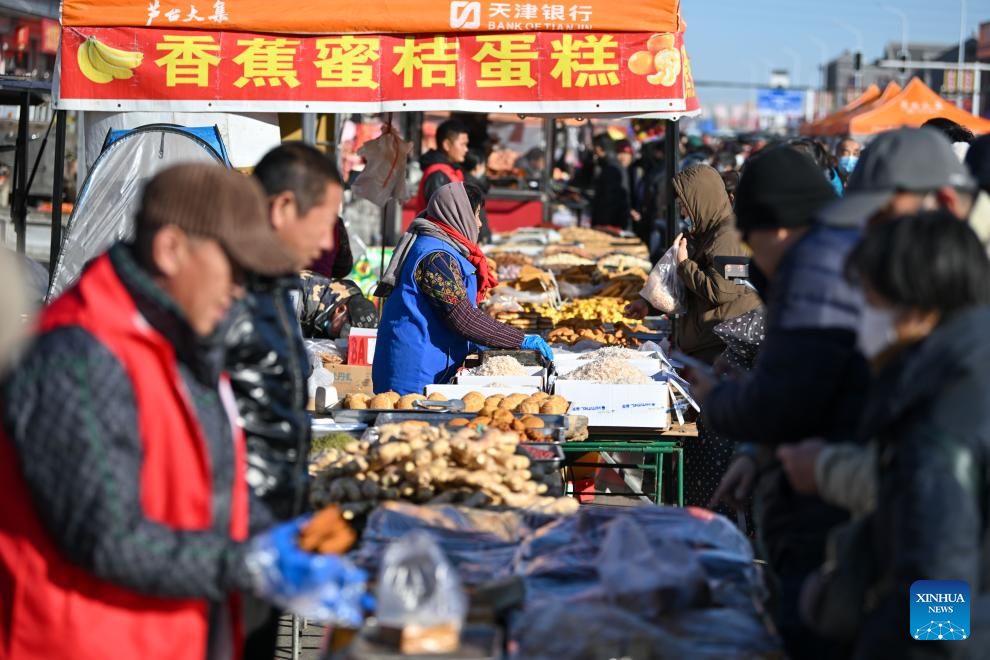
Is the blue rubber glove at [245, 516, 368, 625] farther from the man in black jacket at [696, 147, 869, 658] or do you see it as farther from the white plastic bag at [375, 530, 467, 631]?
the man in black jacket at [696, 147, 869, 658]

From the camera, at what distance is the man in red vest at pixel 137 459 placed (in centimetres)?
200

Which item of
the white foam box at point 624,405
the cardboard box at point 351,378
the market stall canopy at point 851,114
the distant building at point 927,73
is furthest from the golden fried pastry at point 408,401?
the distant building at point 927,73

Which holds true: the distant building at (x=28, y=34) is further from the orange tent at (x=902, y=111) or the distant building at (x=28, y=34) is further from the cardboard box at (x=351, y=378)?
the orange tent at (x=902, y=111)

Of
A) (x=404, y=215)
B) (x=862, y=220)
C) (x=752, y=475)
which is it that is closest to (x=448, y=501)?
(x=752, y=475)

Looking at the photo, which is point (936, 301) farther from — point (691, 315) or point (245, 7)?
point (245, 7)

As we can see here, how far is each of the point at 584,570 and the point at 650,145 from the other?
15695 millimetres

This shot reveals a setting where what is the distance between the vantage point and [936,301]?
2.04m

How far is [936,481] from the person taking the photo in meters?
1.90

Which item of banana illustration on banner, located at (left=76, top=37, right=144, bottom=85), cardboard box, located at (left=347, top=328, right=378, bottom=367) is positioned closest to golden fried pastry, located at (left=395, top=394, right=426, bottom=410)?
cardboard box, located at (left=347, top=328, right=378, bottom=367)

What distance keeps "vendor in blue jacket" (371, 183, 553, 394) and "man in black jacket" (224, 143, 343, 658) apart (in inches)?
96.5

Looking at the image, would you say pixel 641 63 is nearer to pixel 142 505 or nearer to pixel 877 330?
pixel 877 330

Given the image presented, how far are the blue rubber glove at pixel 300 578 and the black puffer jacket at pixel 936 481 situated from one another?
99 centimetres

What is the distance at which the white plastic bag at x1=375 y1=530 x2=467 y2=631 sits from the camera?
217 cm

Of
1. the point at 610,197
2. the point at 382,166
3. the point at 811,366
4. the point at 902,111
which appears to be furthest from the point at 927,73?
the point at 811,366
